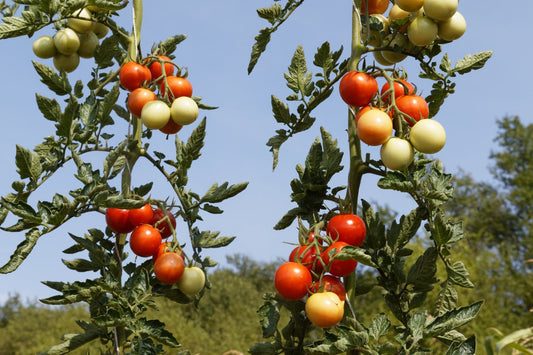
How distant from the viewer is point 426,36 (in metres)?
1.67

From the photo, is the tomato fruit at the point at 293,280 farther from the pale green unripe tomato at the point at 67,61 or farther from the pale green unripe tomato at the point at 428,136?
the pale green unripe tomato at the point at 67,61

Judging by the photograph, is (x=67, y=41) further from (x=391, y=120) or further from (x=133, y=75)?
(x=391, y=120)

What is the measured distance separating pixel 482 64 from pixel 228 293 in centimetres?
1538

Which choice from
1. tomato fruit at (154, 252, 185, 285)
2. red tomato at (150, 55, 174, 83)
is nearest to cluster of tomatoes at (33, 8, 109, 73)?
red tomato at (150, 55, 174, 83)

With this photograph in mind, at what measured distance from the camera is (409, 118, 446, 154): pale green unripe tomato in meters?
1.55

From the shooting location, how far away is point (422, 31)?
1.67 metres

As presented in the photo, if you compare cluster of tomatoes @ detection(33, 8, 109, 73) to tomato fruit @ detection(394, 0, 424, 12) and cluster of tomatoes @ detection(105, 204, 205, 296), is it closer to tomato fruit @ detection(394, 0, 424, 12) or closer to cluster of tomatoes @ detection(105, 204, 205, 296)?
cluster of tomatoes @ detection(105, 204, 205, 296)

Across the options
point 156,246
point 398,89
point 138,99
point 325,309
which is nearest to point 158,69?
point 138,99

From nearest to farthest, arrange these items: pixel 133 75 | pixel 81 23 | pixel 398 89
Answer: pixel 398 89, pixel 133 75, pixel 81 23

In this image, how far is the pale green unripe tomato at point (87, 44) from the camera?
2.22m

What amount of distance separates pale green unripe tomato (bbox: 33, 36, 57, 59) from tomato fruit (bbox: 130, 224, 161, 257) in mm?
791

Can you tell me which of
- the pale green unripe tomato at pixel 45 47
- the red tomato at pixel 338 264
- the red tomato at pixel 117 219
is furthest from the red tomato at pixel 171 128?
the red tomato at pixel 338 264

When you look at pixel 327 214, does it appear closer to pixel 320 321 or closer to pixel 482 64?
pixel 320 321

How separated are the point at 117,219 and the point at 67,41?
0.70 metres
